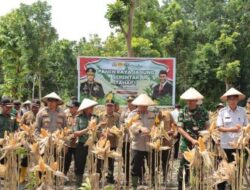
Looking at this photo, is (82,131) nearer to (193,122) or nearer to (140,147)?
(140,147)

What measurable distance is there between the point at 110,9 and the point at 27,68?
9187mm

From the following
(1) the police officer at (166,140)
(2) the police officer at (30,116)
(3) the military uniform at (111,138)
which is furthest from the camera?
(2) the police officer at (30,116)

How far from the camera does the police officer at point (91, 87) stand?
13914mm

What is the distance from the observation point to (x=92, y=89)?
14.1m

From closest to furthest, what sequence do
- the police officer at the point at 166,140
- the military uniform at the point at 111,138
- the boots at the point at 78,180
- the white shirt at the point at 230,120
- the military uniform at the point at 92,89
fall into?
the white shirt at the point at 230,120, the police officer at the point at 166,140, the boots at the point at 78,180, the military uniform at the point at 111,138, the military uniform at the point at 92,89

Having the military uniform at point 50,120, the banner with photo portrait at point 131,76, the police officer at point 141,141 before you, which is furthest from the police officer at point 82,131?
the banner with photo portrait at point 131,76

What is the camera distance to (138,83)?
48.8ft

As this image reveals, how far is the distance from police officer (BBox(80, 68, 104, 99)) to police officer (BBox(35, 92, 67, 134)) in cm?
670

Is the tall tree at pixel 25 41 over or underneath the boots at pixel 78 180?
over

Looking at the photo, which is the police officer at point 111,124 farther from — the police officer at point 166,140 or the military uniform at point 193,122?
the military uniform at point 193,122

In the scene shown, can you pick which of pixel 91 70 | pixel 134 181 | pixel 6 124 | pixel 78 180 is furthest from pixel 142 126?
pixel 91 70

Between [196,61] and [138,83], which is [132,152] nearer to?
[138,83]

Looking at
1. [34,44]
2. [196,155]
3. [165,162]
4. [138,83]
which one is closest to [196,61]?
[34,44]

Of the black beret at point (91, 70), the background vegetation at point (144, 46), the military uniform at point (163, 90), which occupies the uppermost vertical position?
the background vegetation at point (144, 46)
